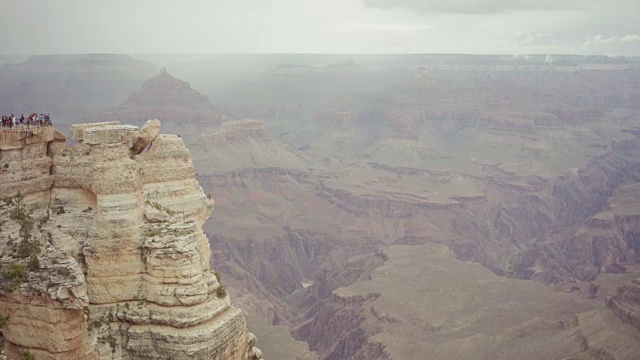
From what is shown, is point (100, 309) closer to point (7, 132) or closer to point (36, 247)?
point (36, 247)

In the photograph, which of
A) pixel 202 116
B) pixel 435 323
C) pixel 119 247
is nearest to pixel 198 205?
pixel 119 247

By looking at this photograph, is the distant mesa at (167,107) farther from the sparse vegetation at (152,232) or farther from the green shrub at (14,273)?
the green shrub at (14,273)

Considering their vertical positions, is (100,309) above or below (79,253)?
below

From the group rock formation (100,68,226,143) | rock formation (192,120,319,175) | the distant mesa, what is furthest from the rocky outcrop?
the distant mesa

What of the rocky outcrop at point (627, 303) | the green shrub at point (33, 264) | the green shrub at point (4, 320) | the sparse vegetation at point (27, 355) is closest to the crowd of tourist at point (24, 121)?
the green shrub at point (33, 264)

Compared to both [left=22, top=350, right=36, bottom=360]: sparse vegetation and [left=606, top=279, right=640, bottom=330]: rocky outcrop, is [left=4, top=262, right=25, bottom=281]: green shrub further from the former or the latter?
[left=606, top=279, right=640, bottom=330]: rocky outcrop
